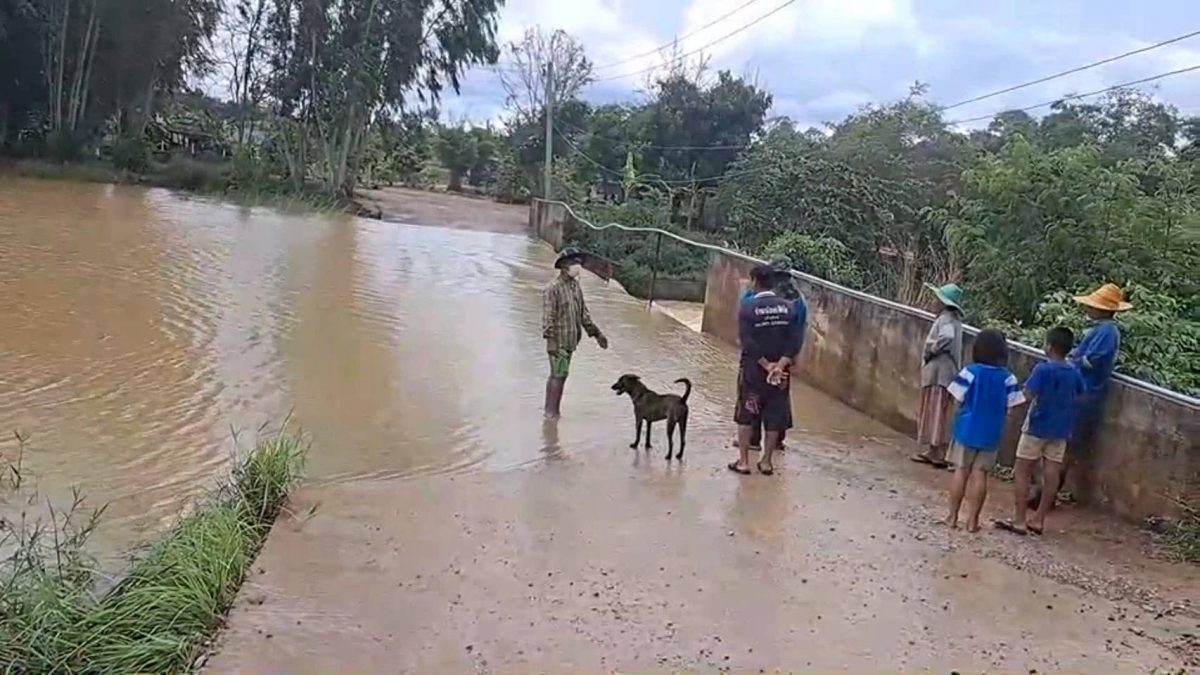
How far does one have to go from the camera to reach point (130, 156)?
34.5 meters

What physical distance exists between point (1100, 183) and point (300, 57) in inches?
1236

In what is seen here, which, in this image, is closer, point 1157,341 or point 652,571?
point 652,571

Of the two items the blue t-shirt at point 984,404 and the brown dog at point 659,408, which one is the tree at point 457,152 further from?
the blue t-shirt at point 984,404

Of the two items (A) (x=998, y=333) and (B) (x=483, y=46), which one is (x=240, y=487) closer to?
(A) (x=998, y=333)

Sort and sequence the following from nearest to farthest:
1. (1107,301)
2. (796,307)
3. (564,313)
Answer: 1. (1107,301)
2. (796,307)
3. (564,313)

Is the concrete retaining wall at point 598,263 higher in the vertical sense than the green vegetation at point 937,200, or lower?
lower

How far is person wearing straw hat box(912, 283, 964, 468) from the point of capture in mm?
8047

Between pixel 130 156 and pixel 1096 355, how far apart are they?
3352 centimetres

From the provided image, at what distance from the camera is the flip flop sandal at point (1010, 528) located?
632 cm

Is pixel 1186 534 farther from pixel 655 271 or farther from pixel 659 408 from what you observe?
pixel 655 271

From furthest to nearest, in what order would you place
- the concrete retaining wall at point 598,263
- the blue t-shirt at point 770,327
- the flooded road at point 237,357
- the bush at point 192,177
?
the bush at point 192,177 → the concrete retaining wall at point 598,263 → the flooded road at point 237,357 → the blue t-shirt at point 770,327

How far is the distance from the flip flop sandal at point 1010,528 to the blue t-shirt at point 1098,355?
3.20 feet

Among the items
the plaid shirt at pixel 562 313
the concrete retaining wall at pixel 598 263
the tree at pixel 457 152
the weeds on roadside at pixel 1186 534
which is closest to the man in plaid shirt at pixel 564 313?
the plaid shirt at pixel 562 313

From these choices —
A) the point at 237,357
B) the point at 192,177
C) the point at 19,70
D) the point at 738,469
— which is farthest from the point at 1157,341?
the point at 19,70
